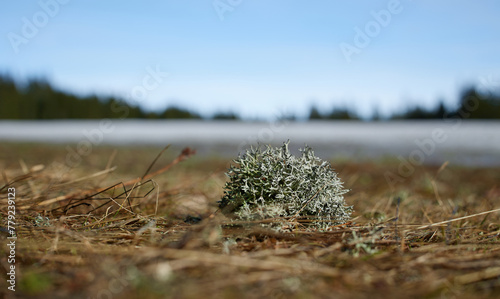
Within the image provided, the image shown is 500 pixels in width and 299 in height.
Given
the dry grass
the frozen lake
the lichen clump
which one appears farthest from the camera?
the frozen lake

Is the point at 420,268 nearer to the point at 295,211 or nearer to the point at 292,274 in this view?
the point at 292,274

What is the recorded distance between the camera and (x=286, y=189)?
7.86 ft

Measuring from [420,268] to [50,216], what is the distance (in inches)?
96.5

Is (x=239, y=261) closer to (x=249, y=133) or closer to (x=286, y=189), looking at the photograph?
(x=286, y=189)

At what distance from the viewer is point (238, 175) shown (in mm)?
2447

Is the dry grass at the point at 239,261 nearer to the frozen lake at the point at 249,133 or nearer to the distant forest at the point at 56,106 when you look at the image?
the frozen lake at the point at 249,133

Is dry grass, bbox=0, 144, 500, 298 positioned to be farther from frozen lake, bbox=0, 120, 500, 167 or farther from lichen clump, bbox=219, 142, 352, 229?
frozen lake, bbox=0, 120, 500, 167

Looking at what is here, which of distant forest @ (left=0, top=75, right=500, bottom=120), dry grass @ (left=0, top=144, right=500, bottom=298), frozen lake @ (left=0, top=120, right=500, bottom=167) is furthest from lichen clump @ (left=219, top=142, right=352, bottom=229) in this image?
distant forest @ (left=0, top=75, right=500, bottom=120)

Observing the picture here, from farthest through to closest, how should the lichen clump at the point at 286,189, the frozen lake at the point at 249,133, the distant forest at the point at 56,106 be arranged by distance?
the distant forest at the point at 56,106
the frozen lake at the point at 249,133
the lichen clump at the point at 286,189

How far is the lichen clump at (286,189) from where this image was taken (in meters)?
2.36

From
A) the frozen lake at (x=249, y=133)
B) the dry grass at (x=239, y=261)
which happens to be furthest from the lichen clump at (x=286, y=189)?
the frozen lake at (x=249, y=133)

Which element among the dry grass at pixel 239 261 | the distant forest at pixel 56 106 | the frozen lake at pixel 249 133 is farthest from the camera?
the distant forest at pixel 56 106

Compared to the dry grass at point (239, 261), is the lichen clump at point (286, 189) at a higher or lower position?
higher

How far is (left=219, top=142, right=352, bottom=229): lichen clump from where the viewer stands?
236 cm
